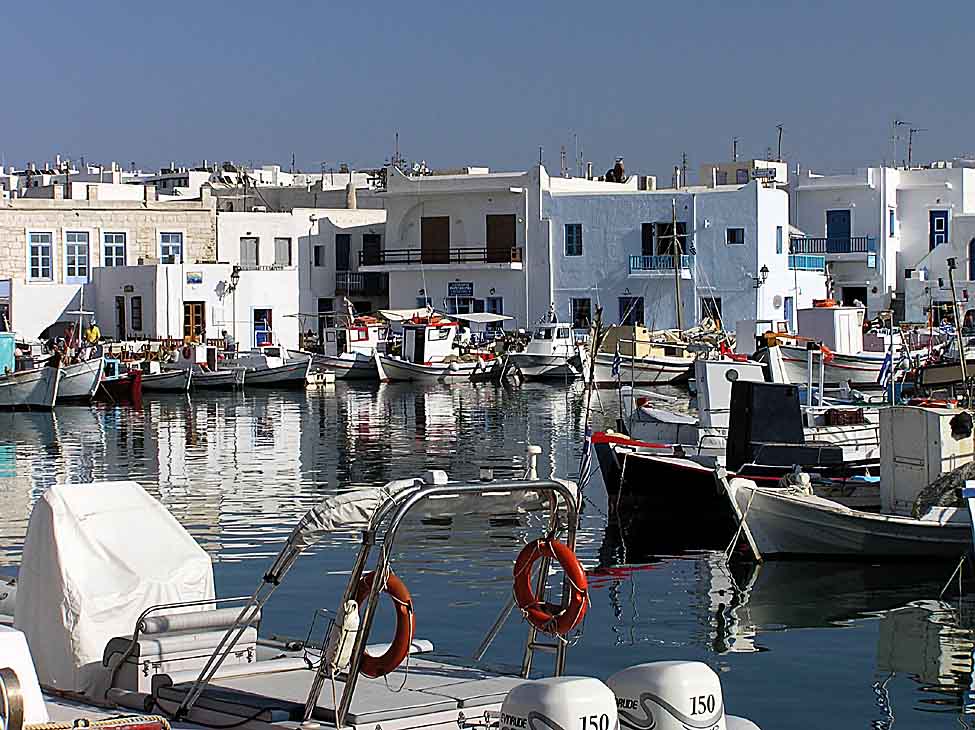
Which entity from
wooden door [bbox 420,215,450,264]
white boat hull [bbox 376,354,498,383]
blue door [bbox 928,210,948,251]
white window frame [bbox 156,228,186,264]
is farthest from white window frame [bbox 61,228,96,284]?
blue door [bbox 928,210,948,251]

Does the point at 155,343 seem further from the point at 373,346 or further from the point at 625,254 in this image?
the point at 625,254

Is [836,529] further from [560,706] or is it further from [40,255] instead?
[40,255]

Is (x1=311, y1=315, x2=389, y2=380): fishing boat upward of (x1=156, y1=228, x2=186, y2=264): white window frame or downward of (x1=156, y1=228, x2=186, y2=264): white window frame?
downward

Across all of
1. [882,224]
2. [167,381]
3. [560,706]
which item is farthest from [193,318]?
[560,706]

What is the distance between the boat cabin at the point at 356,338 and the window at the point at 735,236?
1353cm

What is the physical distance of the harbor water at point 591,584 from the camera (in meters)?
13.4

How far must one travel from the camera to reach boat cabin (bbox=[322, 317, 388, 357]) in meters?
56.7

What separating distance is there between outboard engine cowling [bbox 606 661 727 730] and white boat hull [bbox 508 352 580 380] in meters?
46.4

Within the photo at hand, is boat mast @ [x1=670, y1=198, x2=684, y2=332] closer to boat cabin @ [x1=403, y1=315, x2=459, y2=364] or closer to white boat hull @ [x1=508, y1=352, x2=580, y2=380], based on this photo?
white boat hull @ [x1=508, y1=352, x2=580, y2=380]

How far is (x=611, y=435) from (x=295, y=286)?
126ft

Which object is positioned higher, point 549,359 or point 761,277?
point 761,277

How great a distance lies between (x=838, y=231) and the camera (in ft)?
221

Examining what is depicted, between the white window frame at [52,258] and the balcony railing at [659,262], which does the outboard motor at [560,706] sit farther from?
the white window frame at [52,258]

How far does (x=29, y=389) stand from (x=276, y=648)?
120 feet
